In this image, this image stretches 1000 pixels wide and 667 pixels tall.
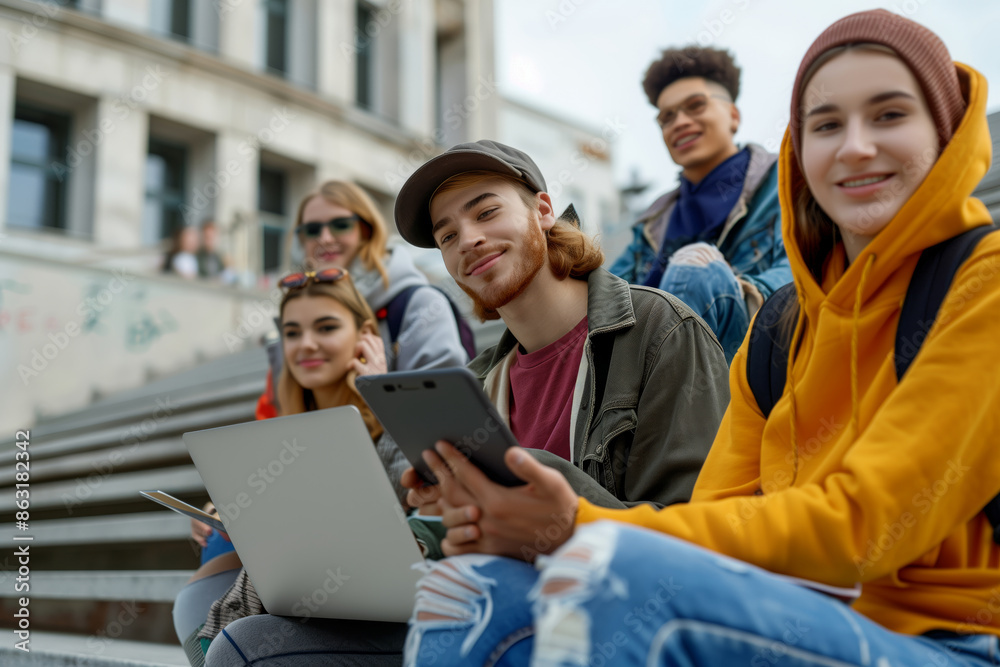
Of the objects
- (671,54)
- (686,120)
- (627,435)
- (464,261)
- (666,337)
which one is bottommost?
(627,435)

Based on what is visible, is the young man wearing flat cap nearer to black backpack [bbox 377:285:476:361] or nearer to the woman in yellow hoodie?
the woman in yellow hoodie

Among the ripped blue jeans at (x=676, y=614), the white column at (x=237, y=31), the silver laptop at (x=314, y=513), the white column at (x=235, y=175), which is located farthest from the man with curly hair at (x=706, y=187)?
the white column at (x=237, y=31)

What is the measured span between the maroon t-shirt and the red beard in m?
0.17

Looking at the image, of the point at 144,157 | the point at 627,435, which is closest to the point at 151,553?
the point at 627,435

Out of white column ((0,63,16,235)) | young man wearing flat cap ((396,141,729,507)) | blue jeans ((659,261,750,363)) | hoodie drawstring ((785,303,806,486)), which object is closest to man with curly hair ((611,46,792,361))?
blue jeans ((659,261,750,363))

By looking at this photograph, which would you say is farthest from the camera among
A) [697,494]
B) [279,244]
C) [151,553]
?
[279,244]

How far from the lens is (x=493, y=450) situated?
1.27 m

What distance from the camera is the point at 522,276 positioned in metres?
2.08

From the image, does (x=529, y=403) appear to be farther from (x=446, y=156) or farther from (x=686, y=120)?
(x=686, y=120)

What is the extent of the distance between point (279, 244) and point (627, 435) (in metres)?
12.3

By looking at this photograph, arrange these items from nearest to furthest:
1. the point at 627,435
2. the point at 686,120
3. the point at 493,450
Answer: the point at 493,450, the point at 627,435, the point at 686,120

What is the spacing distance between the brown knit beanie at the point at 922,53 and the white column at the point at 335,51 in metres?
13.8

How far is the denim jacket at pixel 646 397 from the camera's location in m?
1.73

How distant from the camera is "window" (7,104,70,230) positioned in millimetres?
10945
